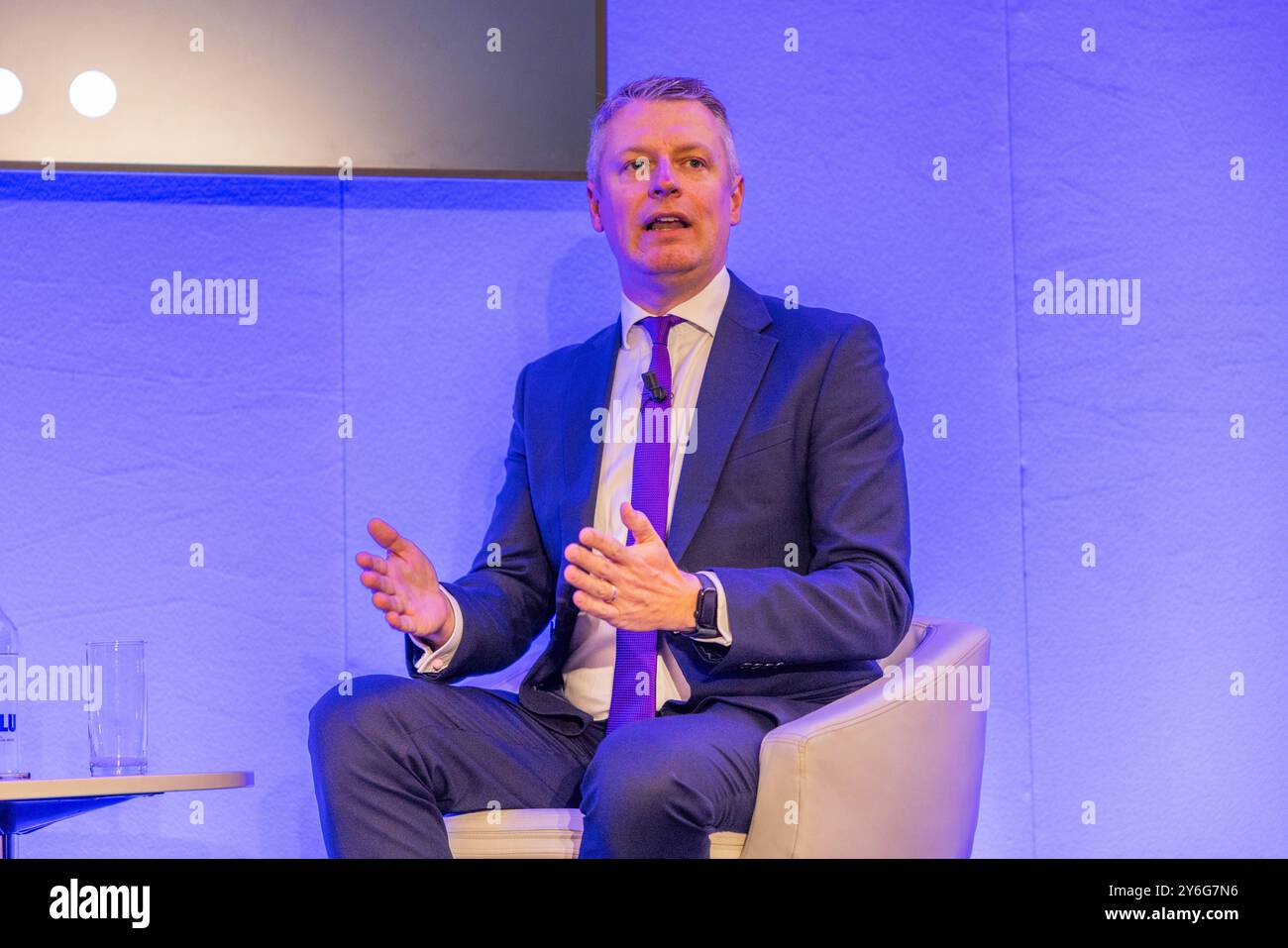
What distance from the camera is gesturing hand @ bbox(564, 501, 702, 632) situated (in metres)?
2.28

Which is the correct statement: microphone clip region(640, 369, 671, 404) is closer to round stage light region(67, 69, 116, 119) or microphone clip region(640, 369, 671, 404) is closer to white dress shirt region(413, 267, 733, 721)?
white dress shirt region(413, 267, 733, 721)

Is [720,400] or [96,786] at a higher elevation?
[720,400]

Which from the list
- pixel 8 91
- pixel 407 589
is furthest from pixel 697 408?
pixel 8 91

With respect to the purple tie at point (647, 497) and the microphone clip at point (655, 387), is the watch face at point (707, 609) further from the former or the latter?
the microphone clip at point (655, 387)

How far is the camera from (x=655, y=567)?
2314mm

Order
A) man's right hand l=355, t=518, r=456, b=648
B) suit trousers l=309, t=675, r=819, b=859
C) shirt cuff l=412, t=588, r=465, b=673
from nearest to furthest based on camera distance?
1. suit trousers l=309, t=675, r=819, b=859
2. man's right hand l=355, t=518, r=456, b=648
3. shirt cuff l=412, t=588, r=465, b=673

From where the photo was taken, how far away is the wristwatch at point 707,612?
2.38m

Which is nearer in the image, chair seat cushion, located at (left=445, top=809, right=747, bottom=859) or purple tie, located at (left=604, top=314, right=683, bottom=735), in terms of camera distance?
chair seat cushion, located at (left=445, top=809, right=747, bottom=859)

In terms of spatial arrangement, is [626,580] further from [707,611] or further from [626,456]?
[626,456]

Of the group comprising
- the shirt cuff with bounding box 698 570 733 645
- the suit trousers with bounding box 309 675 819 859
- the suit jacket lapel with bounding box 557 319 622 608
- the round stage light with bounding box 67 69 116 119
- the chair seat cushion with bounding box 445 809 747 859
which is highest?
the round stage light with bounding box 67 69 116 119

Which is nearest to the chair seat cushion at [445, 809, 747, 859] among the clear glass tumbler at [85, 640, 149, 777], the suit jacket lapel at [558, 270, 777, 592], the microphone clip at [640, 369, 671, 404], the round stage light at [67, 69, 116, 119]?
the suit jacket lapel at [558, 270, 777, 592]

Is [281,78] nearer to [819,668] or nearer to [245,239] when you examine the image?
[245,239]

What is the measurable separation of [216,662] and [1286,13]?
310 cm

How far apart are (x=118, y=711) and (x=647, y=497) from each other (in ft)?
3.43
